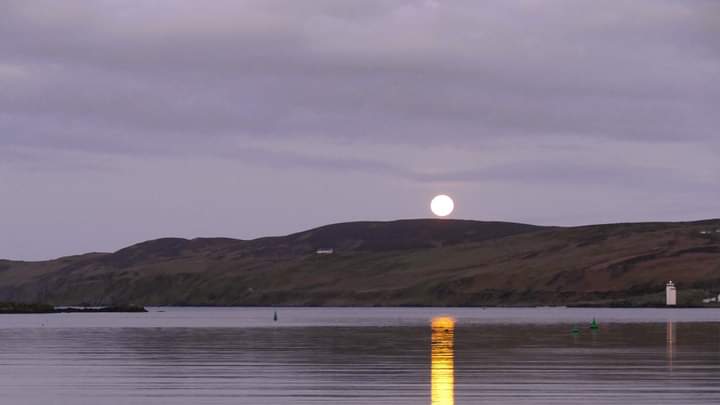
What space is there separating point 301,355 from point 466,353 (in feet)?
25.7

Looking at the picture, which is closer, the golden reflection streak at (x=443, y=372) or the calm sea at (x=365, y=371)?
the golden reflection streak at (x=443, y=372)

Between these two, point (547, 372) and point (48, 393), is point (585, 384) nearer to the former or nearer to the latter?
point (547, 372)

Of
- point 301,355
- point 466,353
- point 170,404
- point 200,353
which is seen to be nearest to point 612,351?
point 466,353

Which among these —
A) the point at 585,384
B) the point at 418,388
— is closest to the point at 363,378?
the point at 418,388

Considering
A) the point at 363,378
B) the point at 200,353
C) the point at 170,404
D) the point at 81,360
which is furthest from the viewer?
the point at 200,353

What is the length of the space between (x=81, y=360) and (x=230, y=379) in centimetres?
1466

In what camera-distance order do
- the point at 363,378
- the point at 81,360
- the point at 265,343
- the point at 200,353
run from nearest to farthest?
the point at 363,378, the point at 81,360, the point at 200,353, the point at 265,343

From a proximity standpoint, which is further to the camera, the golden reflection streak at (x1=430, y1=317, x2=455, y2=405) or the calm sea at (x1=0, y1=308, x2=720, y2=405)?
the calm sea at (x1=0, y1=308, x2=720, y2=405)

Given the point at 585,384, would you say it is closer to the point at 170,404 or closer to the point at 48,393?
the point at 170,404

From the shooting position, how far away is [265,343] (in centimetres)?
7875

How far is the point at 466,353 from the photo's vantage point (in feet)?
212

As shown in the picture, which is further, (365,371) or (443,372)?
(365,371)

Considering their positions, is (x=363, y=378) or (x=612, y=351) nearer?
(x=363, y=378)

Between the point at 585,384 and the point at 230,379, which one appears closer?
the point at 585,384
